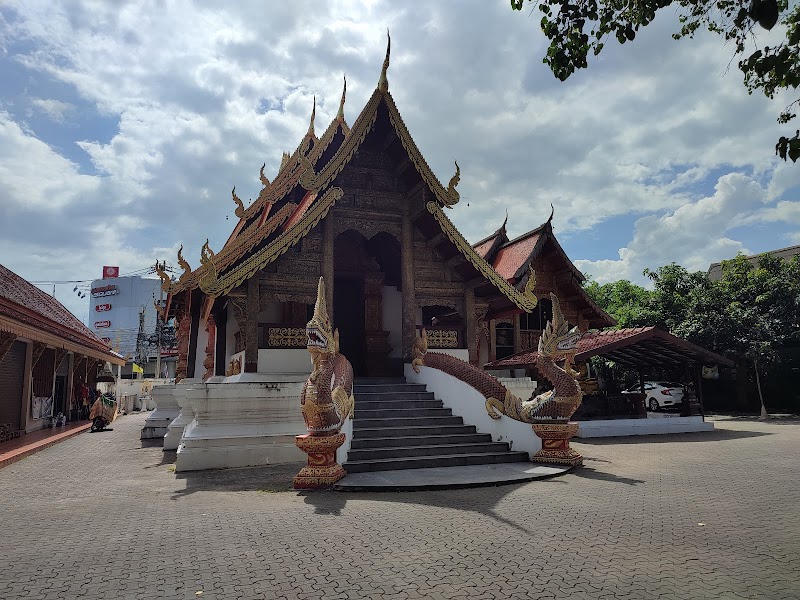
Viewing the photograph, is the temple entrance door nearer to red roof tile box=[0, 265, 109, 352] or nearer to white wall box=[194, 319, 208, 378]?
white wall box=[194, 319, 208, 378]

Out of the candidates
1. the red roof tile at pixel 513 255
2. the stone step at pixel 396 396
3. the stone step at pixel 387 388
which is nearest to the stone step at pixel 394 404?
the stone step at pixel 396 396

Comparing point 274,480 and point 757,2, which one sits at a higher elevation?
point 757,2

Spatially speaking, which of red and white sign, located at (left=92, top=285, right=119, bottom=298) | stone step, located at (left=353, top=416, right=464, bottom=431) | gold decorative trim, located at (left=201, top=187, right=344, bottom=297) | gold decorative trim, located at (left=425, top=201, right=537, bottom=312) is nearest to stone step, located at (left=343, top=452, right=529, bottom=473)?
stone step, located at (left=353, top=416, right=464, bottom=431)

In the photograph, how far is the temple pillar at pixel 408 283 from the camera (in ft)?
35.9

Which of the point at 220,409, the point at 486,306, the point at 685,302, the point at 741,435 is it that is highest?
the point at 685,302

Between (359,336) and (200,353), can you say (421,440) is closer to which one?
(359,336)

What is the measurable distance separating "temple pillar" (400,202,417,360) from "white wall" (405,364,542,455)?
2.83 ft

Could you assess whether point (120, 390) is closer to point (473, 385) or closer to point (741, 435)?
point (473, 385)

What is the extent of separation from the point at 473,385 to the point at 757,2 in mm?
6702

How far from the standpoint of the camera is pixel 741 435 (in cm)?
1245

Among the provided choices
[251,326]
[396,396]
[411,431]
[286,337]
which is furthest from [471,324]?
[251,326]

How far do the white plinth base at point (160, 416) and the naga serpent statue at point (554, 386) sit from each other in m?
8.28

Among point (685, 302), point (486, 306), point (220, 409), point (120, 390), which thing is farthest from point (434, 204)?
point (120, 390)

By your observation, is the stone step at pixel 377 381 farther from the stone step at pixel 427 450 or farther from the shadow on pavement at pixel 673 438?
the shadow on pavement at pixel 673 438
